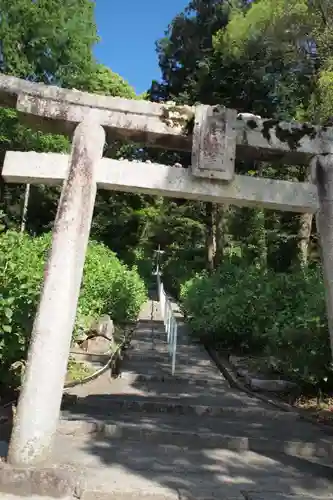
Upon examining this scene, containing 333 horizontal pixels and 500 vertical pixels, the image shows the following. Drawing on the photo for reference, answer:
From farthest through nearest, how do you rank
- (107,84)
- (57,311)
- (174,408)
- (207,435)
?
(107,84)
(174,408)
(207,435)
(57,311)

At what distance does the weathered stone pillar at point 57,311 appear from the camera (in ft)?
14.1

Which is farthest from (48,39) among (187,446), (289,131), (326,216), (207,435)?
(187,446)

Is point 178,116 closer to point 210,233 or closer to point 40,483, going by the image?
point 40,483

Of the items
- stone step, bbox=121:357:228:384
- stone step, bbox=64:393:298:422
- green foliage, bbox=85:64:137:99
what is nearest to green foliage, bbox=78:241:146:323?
stone step, bbox=121:357:228:384

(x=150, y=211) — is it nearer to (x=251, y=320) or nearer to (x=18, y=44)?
(x=18, y=44)

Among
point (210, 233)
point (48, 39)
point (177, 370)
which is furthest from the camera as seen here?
point (210, 233)

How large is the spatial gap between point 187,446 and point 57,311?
7.68ft

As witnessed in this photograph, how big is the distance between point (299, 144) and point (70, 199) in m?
2.62

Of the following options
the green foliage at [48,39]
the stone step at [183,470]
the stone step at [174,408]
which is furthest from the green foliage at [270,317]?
the green foliage at [48,39]

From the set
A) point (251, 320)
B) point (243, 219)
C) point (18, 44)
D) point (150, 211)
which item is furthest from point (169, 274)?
point (251, 320)

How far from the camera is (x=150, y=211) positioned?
3203cm

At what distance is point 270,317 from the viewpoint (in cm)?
1058

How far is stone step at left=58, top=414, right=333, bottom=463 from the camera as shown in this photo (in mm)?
5559

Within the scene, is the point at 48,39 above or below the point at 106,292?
above
